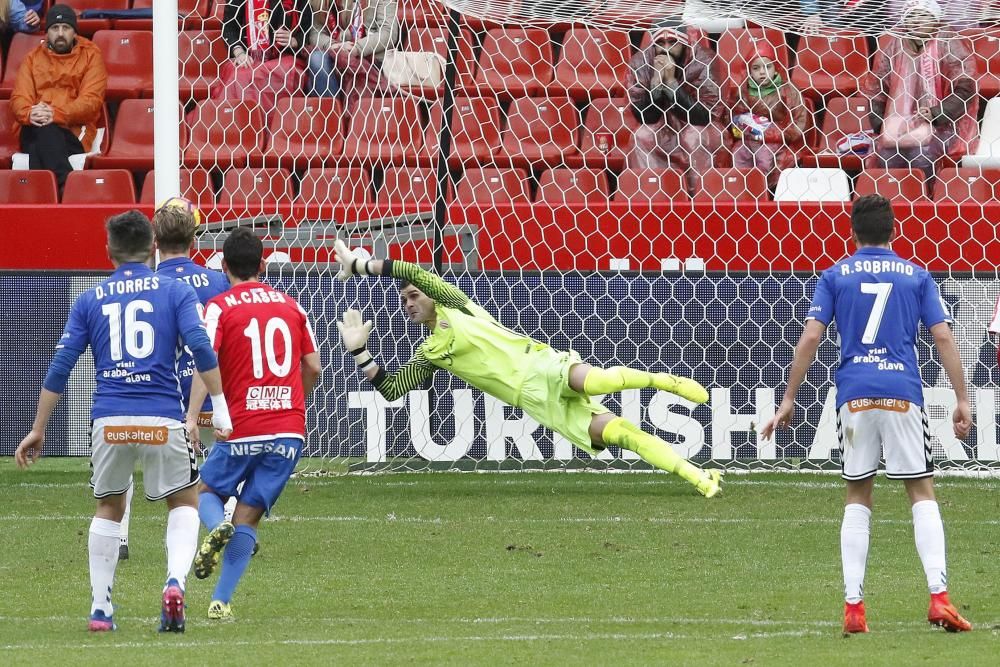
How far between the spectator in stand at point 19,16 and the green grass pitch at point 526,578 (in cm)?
587

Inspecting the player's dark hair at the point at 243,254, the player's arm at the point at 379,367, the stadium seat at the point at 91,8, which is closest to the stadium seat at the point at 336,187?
the player's arm at the point at 379,367

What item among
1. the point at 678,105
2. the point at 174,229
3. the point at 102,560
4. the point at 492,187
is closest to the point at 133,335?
the point at 102,560

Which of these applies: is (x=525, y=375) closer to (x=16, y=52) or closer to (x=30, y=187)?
(x=30, y=187)

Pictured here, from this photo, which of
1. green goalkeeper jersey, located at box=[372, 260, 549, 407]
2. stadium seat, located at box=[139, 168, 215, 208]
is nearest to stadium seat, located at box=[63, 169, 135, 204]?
stadium seat, located at box=[139, 168, 215, 208]

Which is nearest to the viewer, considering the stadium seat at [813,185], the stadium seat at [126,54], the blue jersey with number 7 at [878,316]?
the blue jersey with number 7 at [878,316]

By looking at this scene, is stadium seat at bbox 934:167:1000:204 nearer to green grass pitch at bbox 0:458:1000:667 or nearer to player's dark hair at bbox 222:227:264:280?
green grass pitch at bbox 0:458:1000:667

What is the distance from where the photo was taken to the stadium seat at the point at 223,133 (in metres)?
12.7

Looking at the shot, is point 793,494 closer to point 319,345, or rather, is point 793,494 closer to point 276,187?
point 319,345

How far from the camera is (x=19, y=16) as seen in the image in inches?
601

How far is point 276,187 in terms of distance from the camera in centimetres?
1272

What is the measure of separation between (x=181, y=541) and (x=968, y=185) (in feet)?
26.0

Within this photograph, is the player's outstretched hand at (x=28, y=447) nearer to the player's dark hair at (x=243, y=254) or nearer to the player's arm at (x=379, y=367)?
the player's dark hair at (x=243, y=254)

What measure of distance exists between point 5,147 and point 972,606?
1032 cm

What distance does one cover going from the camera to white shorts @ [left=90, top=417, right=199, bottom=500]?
19.1ft
